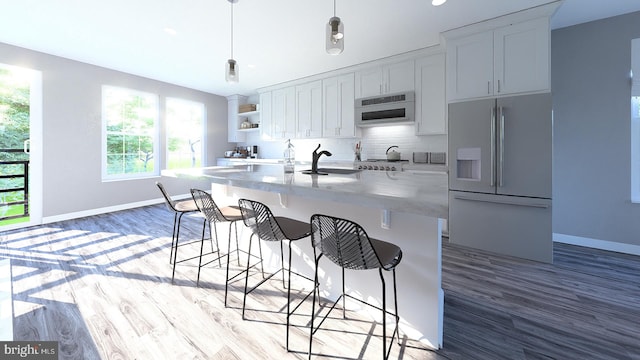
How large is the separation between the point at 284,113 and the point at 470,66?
141 inches

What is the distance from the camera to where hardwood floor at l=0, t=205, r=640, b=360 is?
1494mm

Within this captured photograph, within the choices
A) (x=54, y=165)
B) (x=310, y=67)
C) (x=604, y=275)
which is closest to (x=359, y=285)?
(x=604, y=275)

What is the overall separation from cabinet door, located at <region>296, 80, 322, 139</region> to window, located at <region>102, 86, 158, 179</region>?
9.81 ft

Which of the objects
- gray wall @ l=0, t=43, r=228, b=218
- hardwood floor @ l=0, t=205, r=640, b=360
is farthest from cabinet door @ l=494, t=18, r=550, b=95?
gray wall @ l=0, t=43, r=228, b=218

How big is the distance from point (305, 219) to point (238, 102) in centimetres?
548

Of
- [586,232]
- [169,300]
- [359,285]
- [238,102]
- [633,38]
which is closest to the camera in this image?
[359,285]

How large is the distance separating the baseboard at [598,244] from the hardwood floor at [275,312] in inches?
5.7

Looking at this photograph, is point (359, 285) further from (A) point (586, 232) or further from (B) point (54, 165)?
(B) point (54, 165)

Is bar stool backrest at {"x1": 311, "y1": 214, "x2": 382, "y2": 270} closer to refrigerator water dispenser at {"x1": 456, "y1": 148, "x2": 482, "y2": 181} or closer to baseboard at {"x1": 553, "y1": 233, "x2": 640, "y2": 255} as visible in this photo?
refrigerator water dispenser at {"x1": 456, "y1": 148, "x2": 482, "y2": 181}

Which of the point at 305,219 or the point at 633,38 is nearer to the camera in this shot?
the point at 305,219

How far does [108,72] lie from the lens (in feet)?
15.3

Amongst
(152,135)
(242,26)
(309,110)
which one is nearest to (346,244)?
(242,26)

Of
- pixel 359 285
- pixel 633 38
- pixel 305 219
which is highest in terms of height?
pixel 633 38

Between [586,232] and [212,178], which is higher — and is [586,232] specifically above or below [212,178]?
below
